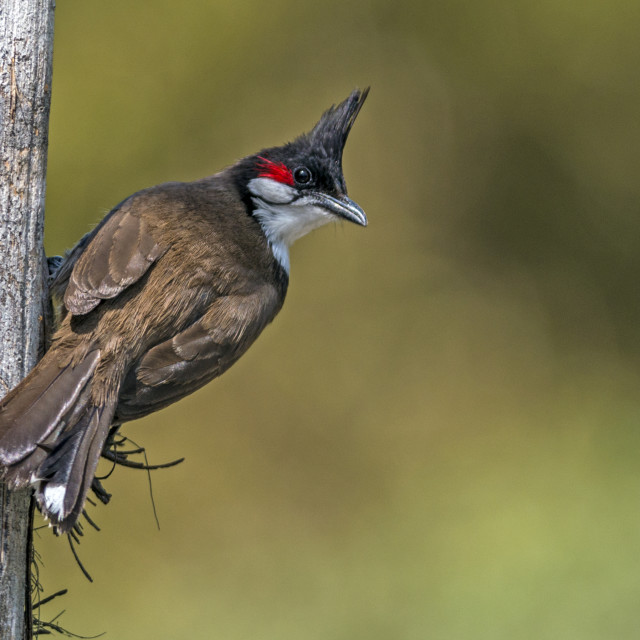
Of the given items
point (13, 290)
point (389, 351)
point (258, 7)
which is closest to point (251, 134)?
point (258, 7)

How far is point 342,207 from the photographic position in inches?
149

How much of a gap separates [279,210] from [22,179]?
1257 mm

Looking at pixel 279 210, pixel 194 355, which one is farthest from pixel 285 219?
pixel 194 355

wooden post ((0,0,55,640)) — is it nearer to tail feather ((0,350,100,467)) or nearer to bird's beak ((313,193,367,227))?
tail feather ((0,350,100,467))

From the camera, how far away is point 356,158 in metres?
6.78

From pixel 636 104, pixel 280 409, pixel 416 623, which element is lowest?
pixel 416 623

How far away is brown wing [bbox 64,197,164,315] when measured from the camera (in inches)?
114

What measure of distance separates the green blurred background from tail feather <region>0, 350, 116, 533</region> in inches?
118

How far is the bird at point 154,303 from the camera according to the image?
8.58 feet

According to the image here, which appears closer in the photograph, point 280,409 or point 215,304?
point 215,304

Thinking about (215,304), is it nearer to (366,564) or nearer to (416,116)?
(366,564)

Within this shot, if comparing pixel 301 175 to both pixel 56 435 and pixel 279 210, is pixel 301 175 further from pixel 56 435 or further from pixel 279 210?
pixel 56 435

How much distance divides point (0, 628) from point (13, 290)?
0.87m

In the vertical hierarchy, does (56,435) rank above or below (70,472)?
above
